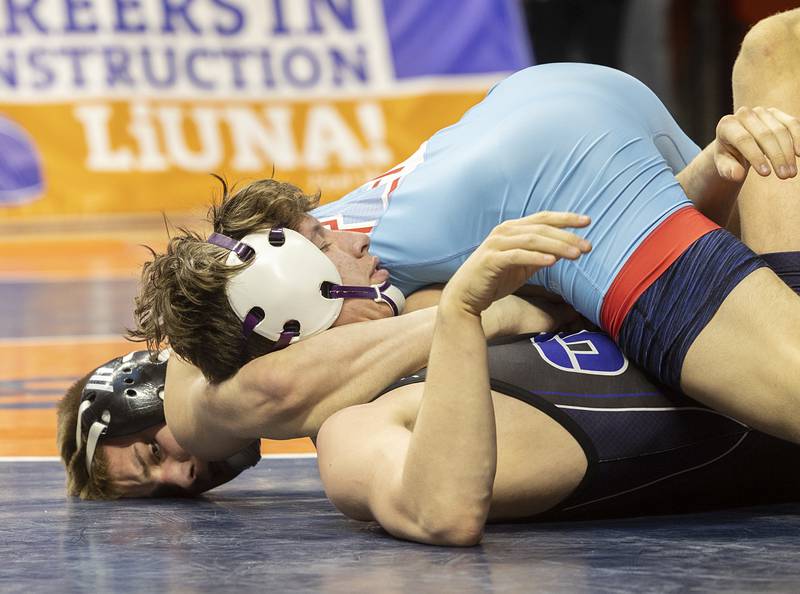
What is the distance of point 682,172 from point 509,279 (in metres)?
1.02

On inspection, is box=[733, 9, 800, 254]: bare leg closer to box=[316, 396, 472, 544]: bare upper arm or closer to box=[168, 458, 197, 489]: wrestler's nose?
box=[316, 396, 472, 544]: bare upper arm

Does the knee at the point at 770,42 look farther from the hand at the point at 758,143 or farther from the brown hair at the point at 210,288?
the brown hair at the point at 210,288

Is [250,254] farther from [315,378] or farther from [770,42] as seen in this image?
[770,42]

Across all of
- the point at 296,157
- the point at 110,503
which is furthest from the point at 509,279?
the point at 296,157

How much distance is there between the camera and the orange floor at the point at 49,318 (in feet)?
15.7

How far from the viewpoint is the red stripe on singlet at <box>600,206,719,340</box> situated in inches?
121

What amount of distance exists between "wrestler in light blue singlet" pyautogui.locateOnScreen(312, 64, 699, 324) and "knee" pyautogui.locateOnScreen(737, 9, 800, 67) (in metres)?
0.29

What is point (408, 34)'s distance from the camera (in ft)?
38.3

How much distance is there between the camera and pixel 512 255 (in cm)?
254

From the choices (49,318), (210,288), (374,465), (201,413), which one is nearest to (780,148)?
(374,465)

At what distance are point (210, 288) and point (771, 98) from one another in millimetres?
1408

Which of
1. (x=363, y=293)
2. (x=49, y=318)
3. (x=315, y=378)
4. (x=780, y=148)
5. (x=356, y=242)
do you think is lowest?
(x=49, y=318)

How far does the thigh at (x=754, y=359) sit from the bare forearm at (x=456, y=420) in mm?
526

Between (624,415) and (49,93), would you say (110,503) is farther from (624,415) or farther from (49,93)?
(49,93)
